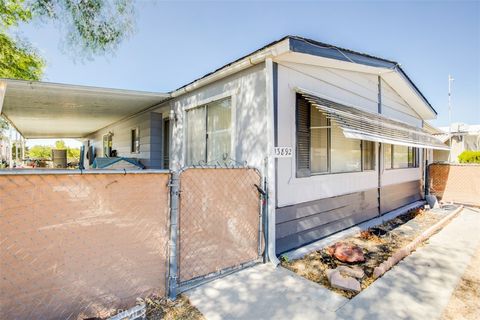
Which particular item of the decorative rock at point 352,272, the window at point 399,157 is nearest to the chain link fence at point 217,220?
the decorative rock at point 352,272

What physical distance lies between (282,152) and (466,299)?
2921 millimetres

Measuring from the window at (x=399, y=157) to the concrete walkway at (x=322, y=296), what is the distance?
13.6 feet

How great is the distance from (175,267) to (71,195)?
4.42 feet

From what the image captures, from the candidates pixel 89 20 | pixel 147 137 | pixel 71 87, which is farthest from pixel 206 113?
pixel 89 20

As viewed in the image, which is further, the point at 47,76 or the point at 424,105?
the point at 47,76

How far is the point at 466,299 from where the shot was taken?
9.71 ft

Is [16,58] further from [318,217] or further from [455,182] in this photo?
[455,182]

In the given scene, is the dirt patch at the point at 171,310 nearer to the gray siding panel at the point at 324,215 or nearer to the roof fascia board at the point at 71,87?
the gray siding panel at the point at 324,215

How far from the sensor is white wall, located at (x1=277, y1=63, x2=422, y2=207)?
13.5 feet

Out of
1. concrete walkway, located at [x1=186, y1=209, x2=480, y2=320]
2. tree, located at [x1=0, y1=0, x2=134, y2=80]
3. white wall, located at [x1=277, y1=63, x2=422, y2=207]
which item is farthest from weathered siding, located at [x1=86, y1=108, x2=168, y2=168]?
concrete walkway, located at [x1=186, y1=209, x2=480, y2=320]

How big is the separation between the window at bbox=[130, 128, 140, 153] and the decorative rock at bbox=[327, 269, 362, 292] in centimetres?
800

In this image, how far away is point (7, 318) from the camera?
79.1 inches

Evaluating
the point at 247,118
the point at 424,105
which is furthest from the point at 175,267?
the point at 424,105

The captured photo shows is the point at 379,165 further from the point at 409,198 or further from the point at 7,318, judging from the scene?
the point at 7,318
